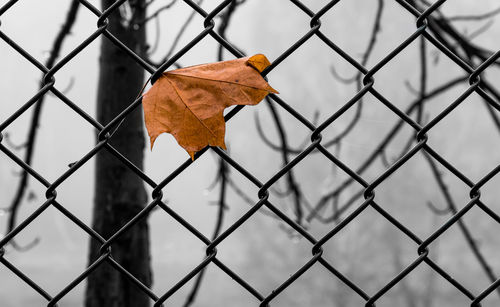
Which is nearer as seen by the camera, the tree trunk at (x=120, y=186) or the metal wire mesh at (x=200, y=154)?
the metal wire mesh at (x=200, y=154)

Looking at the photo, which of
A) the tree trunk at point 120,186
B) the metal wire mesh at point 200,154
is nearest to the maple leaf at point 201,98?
the metal wire mesh at point 200,154

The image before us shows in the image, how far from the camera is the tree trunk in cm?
183

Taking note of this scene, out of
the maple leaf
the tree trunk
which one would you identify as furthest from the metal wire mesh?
the tree trunk

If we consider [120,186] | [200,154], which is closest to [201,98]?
[200,154]

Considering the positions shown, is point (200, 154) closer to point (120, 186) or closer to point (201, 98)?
point (201, 98)

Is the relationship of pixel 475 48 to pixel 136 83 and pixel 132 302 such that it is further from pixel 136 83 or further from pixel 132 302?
pixel 132 302

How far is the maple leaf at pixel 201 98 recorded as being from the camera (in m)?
0.88

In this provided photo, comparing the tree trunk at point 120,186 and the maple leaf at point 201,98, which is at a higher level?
the tree trunk at point 120,186

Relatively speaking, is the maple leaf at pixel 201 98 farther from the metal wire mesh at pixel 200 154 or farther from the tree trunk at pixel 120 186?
the tree trunk at pixel 120 186

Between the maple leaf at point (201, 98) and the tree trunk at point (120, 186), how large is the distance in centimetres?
93

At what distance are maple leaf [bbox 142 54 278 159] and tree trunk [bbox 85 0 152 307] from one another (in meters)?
0.93

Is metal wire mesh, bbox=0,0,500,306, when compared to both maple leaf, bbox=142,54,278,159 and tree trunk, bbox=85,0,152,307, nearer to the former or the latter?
maple leaf, bbox=142,54,278,159

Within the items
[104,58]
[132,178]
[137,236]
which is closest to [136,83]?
[104,58]

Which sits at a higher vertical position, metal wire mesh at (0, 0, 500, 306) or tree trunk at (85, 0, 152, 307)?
tree trunk at (85, 0, 152, 307)
